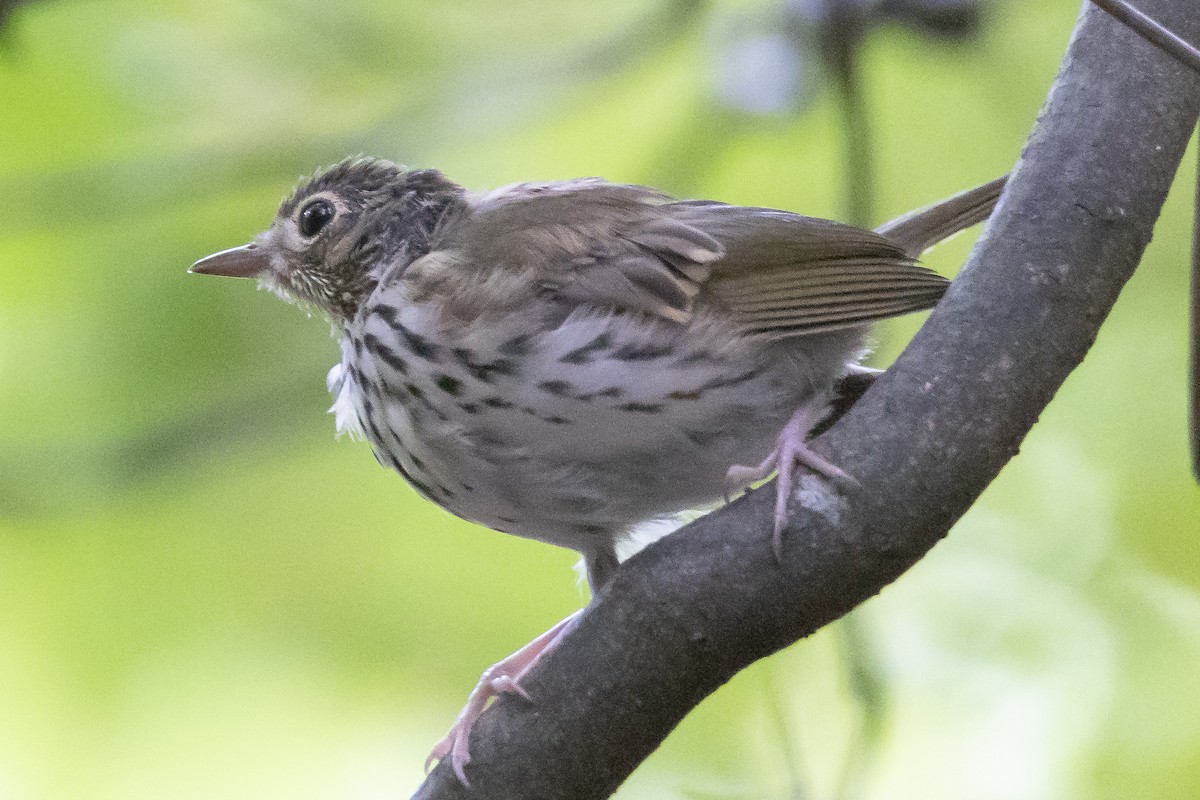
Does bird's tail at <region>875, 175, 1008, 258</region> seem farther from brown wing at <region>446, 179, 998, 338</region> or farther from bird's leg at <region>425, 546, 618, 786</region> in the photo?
bird's leg at <region>425, 546, 618, 786</region>

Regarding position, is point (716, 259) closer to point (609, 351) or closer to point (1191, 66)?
point (609, 351)

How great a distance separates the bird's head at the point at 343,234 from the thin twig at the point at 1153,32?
4.81 feet

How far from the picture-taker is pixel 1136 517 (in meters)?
3.35

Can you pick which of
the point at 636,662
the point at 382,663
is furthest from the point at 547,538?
the point at 382,663

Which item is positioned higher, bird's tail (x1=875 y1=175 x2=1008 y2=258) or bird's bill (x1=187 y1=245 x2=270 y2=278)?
bird's tail (x1=875 y1=175 x2=1008 y2=258)

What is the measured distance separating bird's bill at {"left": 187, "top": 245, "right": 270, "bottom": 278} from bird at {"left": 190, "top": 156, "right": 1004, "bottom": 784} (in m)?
0.43

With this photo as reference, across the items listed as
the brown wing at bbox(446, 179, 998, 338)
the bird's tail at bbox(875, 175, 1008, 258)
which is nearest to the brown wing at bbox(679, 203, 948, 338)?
the brown wing at bbox(446, 179, 998, 338)

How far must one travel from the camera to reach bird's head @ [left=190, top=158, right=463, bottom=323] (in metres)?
2.67

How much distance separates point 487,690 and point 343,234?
1000 millimetres

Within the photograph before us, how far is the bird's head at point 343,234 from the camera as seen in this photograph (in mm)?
2672

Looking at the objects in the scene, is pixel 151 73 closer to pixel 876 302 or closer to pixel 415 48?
pixel 415 48

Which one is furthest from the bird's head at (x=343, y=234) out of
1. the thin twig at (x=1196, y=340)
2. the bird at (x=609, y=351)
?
the thin twig at (x=1196, y=340)

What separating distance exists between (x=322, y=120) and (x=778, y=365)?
6.03ft

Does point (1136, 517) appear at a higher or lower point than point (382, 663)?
higher
